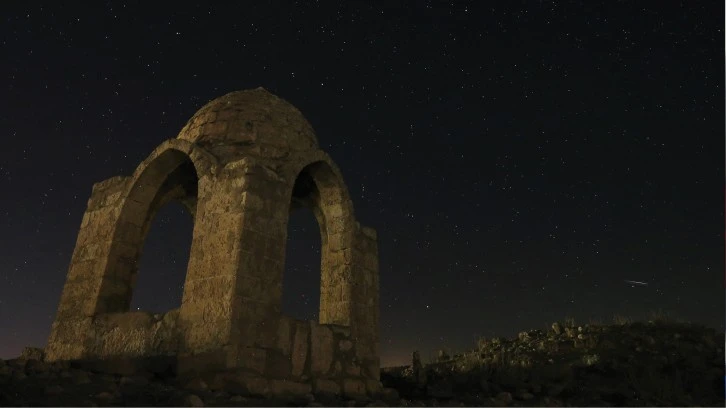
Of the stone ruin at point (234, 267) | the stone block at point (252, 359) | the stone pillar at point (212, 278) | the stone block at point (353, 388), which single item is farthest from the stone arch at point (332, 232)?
the stone block at point (252, 359)

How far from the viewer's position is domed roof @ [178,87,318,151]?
733 centimetres

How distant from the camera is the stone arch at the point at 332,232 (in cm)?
718

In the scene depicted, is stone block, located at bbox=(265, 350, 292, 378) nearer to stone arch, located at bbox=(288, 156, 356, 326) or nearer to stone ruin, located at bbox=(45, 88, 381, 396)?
stone ruin, located at bbox=(45, 88, 381, 396)

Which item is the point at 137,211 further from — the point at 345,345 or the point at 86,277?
the point at 345,345

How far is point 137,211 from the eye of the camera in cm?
735

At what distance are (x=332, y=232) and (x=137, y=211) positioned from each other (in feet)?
9.20

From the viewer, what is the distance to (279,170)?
22.9ft

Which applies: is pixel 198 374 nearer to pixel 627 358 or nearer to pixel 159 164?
pixel 159 164

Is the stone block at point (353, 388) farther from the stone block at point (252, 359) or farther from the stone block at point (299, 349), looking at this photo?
the stone block at point (252, 359)

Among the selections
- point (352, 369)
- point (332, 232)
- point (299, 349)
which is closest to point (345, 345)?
point (352, 369)

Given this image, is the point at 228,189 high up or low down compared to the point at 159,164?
down

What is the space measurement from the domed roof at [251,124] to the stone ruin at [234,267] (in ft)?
0.07

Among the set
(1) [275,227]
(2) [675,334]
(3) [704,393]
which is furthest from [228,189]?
(2) [675,334]

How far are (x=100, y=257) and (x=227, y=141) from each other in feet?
7.65
